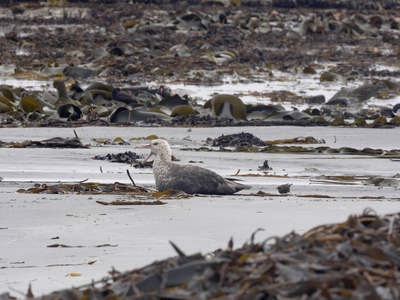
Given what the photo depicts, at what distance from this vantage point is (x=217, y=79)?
1452 centimetres

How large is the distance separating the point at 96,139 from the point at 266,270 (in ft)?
20.7

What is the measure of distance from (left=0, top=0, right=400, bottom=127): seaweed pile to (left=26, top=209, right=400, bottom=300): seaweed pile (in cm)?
686

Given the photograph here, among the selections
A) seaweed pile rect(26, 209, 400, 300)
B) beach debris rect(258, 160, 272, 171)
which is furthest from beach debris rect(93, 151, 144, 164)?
seaweed pile rect(26, 209, 400, 300)

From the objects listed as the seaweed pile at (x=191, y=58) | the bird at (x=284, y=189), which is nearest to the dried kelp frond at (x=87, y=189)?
the bird at (x=284, y=189)

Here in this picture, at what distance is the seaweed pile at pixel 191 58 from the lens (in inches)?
373

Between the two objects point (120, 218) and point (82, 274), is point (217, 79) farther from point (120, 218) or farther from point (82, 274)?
point (82, 274)

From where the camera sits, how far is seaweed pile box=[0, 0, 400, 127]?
31.1 feet

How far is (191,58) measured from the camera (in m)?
16.2

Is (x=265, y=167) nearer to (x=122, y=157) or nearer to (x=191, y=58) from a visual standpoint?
(x=122, y=157)

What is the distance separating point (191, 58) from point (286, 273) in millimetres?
14429

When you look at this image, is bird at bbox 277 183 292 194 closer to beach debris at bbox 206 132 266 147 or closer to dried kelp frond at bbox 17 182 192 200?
dried kelp frond at bbox 17 182 192 200

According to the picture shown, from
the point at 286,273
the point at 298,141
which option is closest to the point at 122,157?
the point at 298,141

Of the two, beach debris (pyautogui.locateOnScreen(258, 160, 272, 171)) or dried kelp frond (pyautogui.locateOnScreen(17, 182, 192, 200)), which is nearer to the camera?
dried kelp frond (pyautogui.locateOnScreen(17, 182, 192, 200))

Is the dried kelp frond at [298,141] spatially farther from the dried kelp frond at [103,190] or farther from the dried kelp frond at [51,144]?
the dried kelp frond at [103,190]
